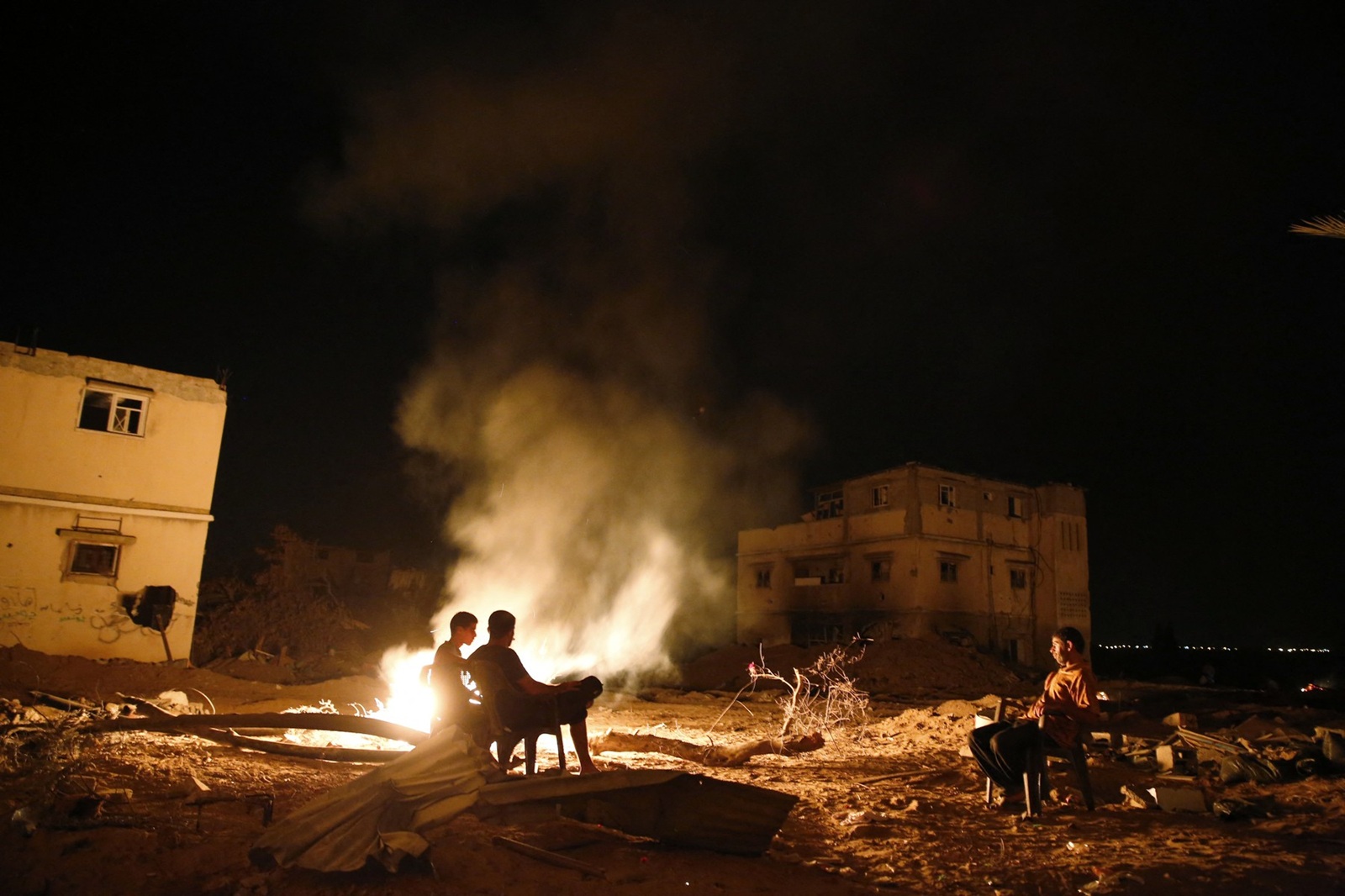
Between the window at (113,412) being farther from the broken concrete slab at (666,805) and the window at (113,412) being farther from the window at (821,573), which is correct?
the window at (821,573)

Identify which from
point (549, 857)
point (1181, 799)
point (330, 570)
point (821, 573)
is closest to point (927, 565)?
point (821, 573)

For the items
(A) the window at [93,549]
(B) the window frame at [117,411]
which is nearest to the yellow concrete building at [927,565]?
(A) the window at [93,549]

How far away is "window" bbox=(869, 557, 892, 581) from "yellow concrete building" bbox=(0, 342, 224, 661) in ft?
81.3

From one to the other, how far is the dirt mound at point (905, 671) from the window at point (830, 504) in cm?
863

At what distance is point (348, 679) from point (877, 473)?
2456cm

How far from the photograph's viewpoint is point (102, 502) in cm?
1733

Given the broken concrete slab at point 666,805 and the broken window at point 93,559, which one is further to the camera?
the broken window at point 93,559

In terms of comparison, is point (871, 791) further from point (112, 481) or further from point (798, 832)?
point (112, 481)

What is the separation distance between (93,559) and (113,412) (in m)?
3.25

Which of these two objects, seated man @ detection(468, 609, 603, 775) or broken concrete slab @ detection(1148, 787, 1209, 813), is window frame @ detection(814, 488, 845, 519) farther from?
seated man @ detection(468, 609, 603, 775)

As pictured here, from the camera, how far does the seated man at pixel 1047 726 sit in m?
6.03

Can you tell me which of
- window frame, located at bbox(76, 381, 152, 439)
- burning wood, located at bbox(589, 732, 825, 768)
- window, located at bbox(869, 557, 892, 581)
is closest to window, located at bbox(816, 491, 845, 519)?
window, located at bbox(869, 557, 892, 581)

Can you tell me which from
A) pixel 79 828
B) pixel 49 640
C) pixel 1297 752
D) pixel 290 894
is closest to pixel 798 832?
pixel 290 894

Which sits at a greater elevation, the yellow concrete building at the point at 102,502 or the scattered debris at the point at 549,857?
the yellow concrete building at the point at 102,502
